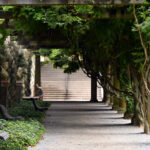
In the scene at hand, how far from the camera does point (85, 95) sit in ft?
148

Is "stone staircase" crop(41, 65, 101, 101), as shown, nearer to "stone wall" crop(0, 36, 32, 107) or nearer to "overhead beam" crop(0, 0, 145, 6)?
"stone wall" crop(0, 36, 32, 107)

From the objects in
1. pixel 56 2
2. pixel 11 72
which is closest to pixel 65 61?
pixel 11 72

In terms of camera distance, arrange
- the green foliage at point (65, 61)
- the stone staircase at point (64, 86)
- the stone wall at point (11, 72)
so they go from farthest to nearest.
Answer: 1. the stone staircase at point (64, 86)
2. the green foliage at point (65, 61)
3. the stone wall at point (11, 72)

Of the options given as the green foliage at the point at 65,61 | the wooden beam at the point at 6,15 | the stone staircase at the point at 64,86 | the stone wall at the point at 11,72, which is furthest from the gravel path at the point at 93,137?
the stone staircase at the point at 64,86

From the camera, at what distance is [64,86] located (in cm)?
4653

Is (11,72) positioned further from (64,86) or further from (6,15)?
(64,86)

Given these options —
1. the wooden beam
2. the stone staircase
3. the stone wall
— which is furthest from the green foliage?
the wooden beam

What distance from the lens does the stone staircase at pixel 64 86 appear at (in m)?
45.2

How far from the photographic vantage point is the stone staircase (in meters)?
45.2

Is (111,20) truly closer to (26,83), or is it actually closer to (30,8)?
(30,8)

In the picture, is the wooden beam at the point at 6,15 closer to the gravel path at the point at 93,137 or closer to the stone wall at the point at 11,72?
the gravel path at the point at 93,137

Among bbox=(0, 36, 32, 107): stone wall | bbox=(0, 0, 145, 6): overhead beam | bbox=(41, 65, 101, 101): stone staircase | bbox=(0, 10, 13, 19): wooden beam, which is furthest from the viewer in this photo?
bbox=(41, 65, 101, 101): stone staircase

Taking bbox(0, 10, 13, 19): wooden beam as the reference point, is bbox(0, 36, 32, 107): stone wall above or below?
below

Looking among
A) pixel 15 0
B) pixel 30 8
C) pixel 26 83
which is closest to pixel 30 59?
pixel 26 83
